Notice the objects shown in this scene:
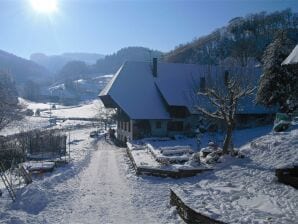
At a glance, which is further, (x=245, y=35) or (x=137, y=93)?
(x=245, y=35)

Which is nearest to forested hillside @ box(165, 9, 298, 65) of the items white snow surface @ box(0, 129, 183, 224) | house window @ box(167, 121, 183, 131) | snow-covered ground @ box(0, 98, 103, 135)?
snow-covered ground @ box(0, 98, 103, 135)

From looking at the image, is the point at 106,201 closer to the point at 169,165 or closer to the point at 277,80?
the point at 169,165

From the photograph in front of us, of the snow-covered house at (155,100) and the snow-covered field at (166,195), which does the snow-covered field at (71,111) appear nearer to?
the snow-covered house at (155,100)

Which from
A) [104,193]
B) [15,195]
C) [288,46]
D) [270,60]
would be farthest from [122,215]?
[288,46]

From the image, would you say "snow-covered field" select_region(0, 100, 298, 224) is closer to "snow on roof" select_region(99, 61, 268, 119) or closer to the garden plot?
the garden plot

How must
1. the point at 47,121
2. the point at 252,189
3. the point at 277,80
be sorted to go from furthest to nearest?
1. the point at 47,121
2. the point at 277,80
3. the point at 252,189

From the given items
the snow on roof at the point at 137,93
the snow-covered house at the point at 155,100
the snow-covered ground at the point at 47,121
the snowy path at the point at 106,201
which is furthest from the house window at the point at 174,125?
the snowy path at the point at 106,201

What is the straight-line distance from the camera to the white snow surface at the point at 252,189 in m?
10.5

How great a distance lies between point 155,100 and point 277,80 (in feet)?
46.0

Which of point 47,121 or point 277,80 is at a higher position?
point 277,80

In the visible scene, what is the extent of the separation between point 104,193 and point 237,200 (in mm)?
6505

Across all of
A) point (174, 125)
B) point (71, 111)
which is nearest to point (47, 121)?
point (71, 111)

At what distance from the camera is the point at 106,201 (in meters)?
15.3

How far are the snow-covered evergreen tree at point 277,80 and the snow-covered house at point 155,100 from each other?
6566 mm
